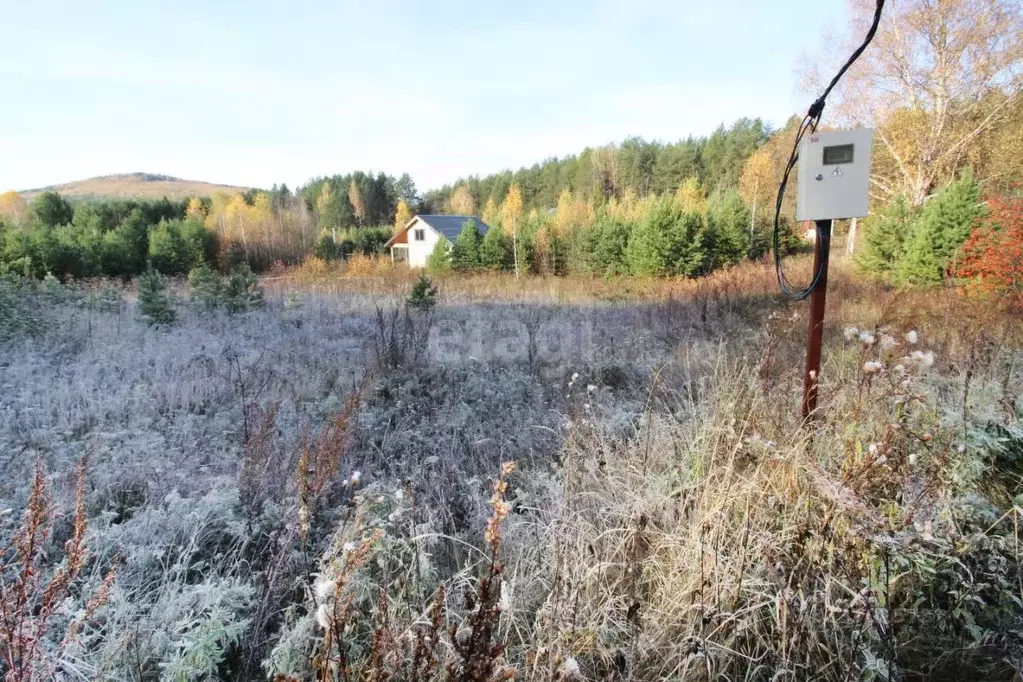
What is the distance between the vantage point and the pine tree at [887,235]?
43.4 ft

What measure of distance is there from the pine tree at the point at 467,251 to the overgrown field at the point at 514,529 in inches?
707

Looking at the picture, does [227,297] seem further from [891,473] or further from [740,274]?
[740,274]

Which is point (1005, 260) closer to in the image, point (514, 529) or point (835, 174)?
point (835, 174)

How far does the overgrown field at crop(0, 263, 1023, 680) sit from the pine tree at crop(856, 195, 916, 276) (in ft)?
34.4

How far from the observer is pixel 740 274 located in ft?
44.2

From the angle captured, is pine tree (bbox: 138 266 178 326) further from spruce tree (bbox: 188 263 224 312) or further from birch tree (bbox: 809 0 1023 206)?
birch tree (bbox: 809 0 1023 206)

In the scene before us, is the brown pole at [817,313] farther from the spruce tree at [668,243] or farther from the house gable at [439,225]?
the house gable at [439,225]

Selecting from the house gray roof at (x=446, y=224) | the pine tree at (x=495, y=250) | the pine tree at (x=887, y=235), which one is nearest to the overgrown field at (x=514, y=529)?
the pine tree at (x=887, y=235)

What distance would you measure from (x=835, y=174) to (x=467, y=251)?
20639 mm

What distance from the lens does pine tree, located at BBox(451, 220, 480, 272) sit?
883 inches

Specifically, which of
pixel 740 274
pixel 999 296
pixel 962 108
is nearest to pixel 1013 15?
pixel 962 108

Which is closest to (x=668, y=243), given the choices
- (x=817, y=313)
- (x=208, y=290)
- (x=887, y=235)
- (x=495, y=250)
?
(x=887, y=235)

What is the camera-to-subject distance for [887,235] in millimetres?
13492

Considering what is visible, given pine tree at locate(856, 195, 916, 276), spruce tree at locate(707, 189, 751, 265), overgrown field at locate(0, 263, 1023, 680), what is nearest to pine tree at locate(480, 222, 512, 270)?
spruce tree at locate(707, 189, 751, 265)
